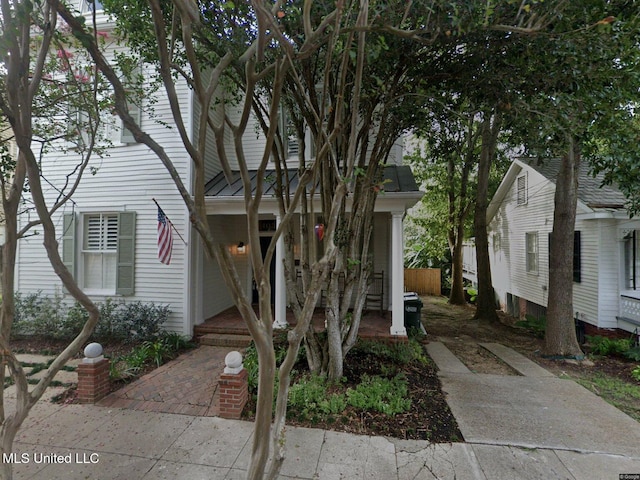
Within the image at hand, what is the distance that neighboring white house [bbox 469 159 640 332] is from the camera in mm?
7570

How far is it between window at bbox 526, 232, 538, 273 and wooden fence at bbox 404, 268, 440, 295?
237 inches

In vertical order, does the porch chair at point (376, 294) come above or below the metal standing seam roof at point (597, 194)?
below

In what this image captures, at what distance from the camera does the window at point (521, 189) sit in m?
11.8

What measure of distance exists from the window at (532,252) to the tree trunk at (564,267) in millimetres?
4998

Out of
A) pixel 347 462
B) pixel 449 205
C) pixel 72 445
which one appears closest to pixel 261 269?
pixel 347 462

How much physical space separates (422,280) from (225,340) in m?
13.2

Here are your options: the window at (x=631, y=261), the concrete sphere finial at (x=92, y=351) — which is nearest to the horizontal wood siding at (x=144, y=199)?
the concrete sphere finial at (x=92, y=351)

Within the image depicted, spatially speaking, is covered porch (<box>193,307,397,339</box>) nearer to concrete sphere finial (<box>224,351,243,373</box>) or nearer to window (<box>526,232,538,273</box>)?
concrete sphere finial (<box>224,351,243,373</box>)

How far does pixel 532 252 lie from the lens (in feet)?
37.7

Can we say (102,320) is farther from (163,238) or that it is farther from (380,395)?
(380,395)

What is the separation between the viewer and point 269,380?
1921 mm

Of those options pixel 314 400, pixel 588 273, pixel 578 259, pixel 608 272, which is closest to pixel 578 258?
pixel 578 259

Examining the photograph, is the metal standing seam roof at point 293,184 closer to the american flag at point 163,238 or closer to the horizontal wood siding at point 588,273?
the american flag at point 163,238

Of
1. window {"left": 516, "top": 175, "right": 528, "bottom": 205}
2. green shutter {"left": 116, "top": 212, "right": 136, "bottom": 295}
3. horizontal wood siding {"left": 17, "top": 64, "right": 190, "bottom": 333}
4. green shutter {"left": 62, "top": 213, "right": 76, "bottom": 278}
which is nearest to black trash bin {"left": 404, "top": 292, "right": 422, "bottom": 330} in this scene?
horizontal wood siding {"left": 17, "top": 64, "right": 190, "bottom": 333}
